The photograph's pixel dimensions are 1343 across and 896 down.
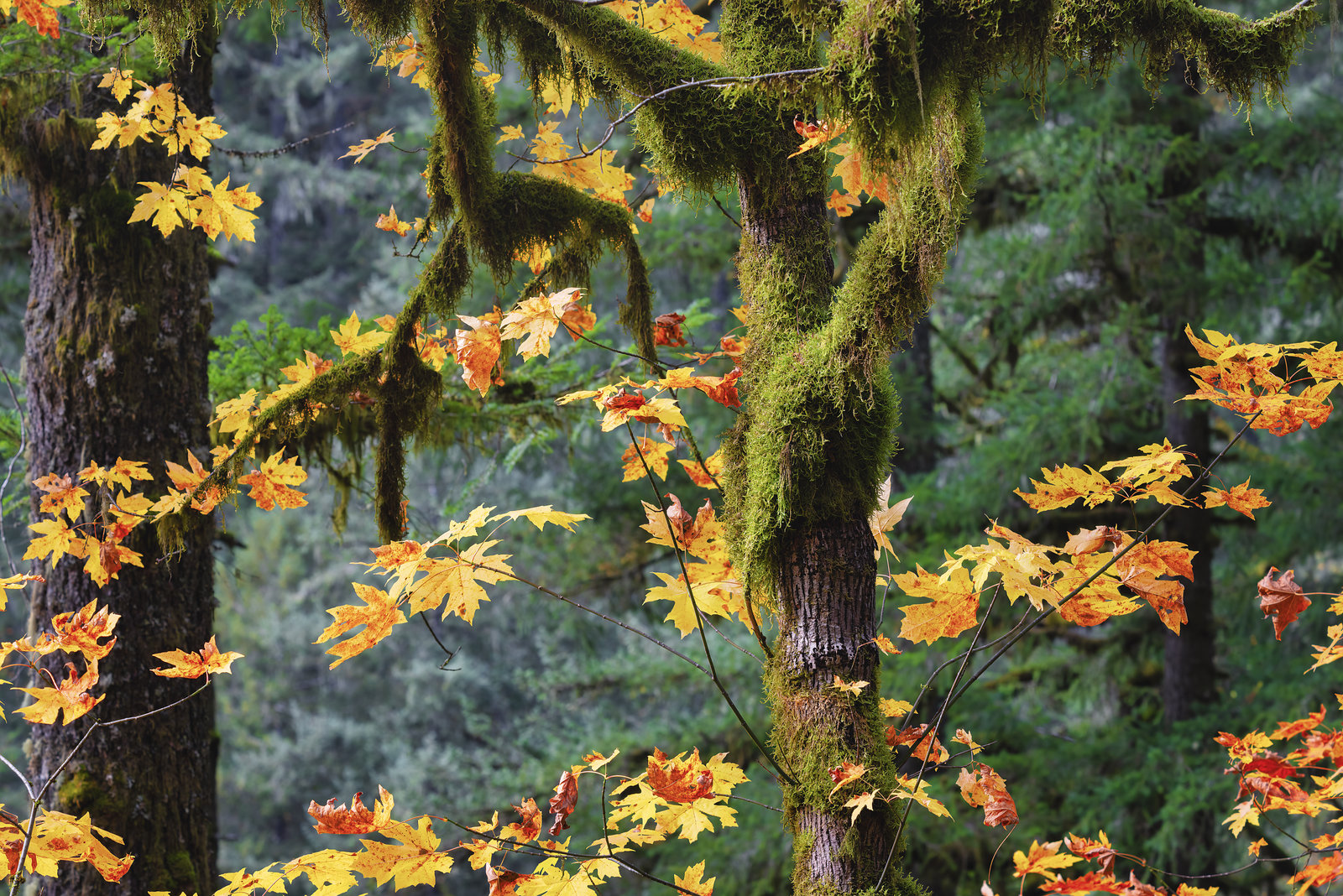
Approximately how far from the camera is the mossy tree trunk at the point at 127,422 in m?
2.59

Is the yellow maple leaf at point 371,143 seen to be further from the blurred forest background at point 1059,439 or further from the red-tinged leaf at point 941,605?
the red-tinged leaf at point 941,605

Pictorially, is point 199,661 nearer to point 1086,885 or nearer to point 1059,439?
point 1086,885

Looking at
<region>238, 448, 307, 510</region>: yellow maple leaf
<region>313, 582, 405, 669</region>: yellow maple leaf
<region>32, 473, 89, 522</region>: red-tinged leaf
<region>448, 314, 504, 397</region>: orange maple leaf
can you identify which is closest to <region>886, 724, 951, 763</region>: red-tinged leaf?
<region>313, 582, 405, 669</region>: yellow maple leaf

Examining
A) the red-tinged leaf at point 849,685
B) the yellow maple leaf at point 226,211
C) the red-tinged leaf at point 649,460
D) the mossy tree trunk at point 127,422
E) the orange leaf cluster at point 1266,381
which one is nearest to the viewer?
the red-tinged leaf at point 849,685

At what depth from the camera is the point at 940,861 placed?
18.5ft

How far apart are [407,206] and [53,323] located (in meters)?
5.09

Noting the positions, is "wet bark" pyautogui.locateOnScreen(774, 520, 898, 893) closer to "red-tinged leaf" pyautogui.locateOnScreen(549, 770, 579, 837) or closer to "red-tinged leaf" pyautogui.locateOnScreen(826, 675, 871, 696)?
"red-tinged leaf" pyautogui.locateOnScreen(826, 675, 871, 696)

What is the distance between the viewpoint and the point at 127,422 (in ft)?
9.07

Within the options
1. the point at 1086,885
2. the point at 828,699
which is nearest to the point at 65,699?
the point at 828,699

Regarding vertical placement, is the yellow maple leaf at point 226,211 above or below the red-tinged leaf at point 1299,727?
above

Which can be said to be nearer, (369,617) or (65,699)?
(369,617)

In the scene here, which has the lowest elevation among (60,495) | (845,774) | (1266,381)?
(845,774)

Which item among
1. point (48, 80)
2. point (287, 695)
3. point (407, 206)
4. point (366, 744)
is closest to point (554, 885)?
point (48, 80)

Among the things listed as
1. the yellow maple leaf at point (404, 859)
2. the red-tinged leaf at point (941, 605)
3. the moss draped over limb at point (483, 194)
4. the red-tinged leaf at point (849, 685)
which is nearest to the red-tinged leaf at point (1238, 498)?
the red-tinged leaf at point (941, 605)
